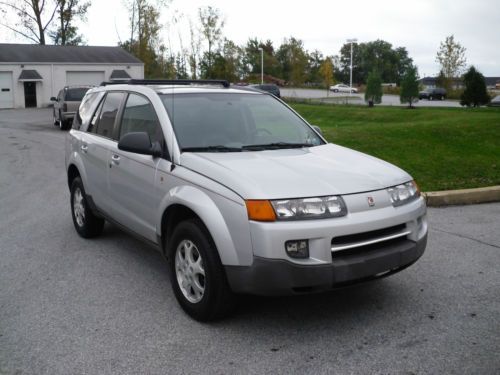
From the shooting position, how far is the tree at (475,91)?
2975 cm

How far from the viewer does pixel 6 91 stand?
44.2 metres

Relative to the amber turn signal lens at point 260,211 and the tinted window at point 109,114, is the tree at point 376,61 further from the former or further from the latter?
the amber turn signal lens at point 260,211

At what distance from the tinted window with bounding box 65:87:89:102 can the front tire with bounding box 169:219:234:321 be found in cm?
2117

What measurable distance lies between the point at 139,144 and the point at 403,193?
2.17m

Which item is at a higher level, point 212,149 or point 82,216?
point 212,149

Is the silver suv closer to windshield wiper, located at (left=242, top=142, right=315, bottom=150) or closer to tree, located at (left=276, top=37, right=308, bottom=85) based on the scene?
windshield wiper, located at (left=242, top=142, right=315, bottom=150)

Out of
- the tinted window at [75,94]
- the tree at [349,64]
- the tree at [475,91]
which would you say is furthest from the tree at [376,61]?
the tinted window at [75,94]

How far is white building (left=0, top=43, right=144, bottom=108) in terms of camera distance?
44438 millimetres

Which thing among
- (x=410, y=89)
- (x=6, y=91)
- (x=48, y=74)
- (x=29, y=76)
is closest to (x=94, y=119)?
(x=410, y=89)

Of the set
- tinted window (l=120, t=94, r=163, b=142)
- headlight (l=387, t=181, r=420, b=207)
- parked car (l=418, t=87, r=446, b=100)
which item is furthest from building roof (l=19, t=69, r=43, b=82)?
headlight (l=387, t=181, r=420, b=207)

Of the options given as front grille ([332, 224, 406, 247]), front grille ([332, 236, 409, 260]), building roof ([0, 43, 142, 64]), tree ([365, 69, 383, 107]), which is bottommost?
front grille ([332, 236, 409, 260])

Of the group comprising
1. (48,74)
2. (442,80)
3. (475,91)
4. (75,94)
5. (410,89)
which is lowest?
(75,94)

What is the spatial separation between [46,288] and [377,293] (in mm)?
2927

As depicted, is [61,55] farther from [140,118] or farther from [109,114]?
[140,118]
